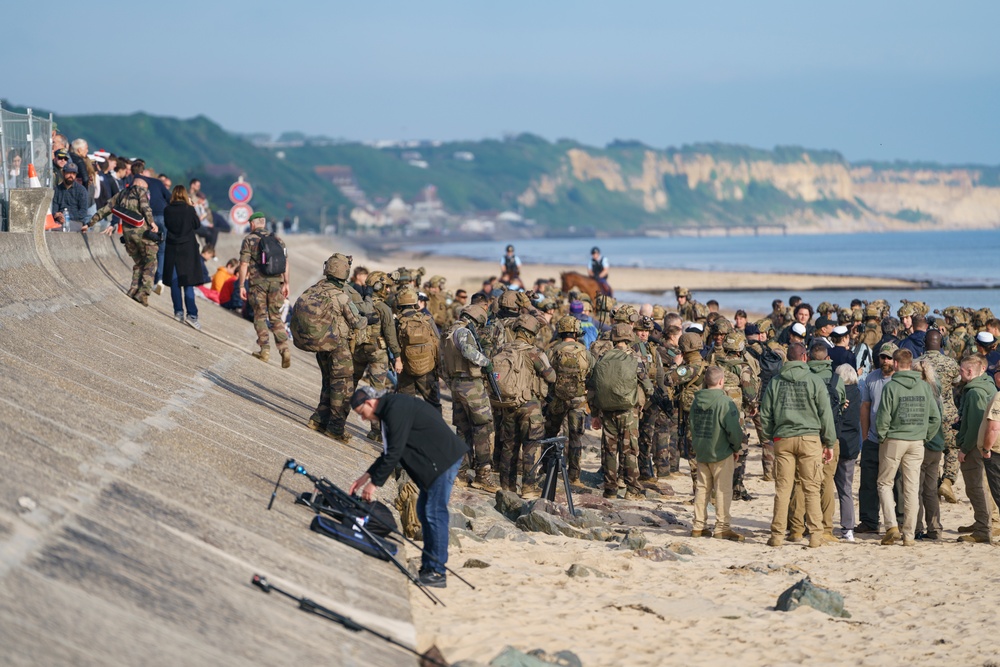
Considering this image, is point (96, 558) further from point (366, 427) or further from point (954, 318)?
point (954, 318)

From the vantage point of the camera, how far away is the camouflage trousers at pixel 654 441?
1434 centimetres

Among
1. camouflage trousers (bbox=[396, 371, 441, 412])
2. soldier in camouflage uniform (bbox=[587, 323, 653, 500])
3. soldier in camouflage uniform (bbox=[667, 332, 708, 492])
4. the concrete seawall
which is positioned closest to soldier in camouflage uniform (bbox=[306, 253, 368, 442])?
the concrete seawall

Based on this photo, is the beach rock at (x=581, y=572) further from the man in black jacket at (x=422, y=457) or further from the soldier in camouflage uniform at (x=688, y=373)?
the soldier in camouflage uniform at (x=688, y=373)

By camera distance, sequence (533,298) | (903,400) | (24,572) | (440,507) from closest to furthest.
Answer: (24,572), (440,507), (903,400), (533,298)

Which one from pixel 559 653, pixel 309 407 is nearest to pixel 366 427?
pixel 309 407

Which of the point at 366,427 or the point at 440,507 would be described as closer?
the point at 440,507

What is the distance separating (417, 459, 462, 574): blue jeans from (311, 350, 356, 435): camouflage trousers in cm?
412

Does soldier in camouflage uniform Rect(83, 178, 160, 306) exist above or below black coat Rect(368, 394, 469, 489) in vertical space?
above

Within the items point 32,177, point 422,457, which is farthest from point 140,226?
point 422,457

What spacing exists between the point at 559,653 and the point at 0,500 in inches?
129

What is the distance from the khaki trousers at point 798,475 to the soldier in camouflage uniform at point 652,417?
256cm

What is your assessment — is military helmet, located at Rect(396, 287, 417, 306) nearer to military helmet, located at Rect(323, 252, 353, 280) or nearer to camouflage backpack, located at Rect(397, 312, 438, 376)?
camouflage backpack, located at Rect(397, 312, 438, 376)

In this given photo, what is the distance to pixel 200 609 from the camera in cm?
631

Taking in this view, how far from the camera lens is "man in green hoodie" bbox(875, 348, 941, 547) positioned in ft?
36.6
